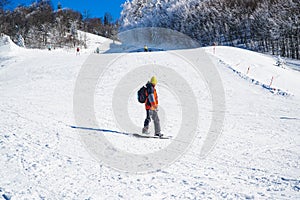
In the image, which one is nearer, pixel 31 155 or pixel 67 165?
pixel 67 165

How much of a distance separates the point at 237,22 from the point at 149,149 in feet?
196

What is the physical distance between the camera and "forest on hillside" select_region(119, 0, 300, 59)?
5044cm

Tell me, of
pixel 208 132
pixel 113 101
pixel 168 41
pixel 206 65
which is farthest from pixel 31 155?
pixel 168 41

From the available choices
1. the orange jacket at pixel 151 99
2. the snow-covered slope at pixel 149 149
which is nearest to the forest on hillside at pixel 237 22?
the snow-covered slope at pixel 149 149

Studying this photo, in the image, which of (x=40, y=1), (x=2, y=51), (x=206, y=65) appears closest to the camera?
(x=206, y=65)

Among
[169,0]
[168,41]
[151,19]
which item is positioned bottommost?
[168,41]

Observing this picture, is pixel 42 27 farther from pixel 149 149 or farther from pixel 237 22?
Answer: pixel 149 149

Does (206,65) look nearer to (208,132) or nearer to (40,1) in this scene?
(208,132)

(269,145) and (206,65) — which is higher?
(206,65)

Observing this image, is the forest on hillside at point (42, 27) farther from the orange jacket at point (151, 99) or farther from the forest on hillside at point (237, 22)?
the orange jacket at point (151, 99)

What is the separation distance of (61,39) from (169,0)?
1412 inches

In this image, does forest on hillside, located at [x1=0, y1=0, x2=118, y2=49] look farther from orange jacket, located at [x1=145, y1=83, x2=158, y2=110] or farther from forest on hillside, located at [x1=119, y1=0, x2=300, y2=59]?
orange jacket, located at [x1=145, y1=83, x2=158, y2=110]

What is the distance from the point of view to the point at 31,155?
23.0 ft

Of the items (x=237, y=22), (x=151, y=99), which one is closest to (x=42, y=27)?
(x=237, y=22)
